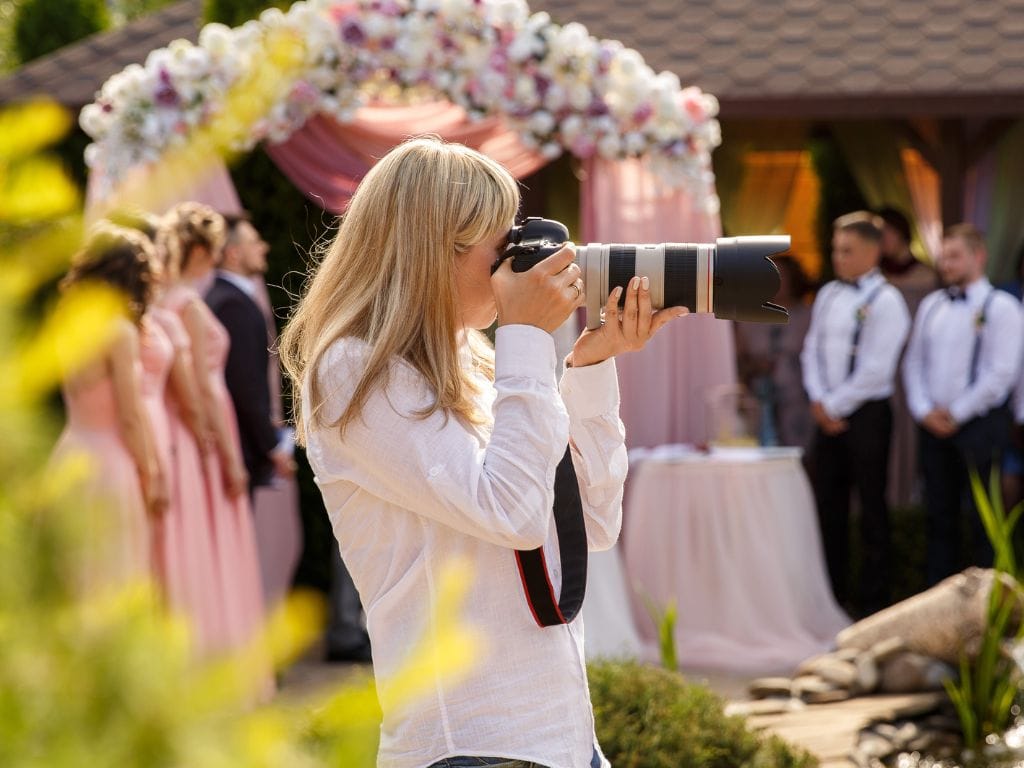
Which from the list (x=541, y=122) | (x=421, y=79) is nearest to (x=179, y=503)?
(x=421, y=79)

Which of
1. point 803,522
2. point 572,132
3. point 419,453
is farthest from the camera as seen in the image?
point 803,522

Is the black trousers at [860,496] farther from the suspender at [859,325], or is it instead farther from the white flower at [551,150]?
the white flower at [551,150]

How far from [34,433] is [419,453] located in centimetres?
131

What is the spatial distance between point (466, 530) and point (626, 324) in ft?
1.45

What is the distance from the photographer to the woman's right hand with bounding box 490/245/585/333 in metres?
1.94

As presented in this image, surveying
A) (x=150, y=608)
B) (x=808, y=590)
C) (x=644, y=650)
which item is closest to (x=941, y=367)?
(x=808, y=590)

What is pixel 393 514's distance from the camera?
194 cm

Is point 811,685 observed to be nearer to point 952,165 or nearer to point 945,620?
point 945,620

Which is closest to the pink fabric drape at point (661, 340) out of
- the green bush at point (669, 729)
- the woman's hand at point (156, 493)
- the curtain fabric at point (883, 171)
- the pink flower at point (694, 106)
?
the pink flower at point (694, 106)

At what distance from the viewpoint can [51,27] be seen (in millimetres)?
14273

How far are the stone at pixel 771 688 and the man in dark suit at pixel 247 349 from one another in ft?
7.83

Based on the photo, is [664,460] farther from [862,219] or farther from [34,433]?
[34,433]

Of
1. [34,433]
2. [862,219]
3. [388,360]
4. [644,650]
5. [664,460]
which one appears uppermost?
[34,433]

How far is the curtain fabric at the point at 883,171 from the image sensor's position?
35.0ft
